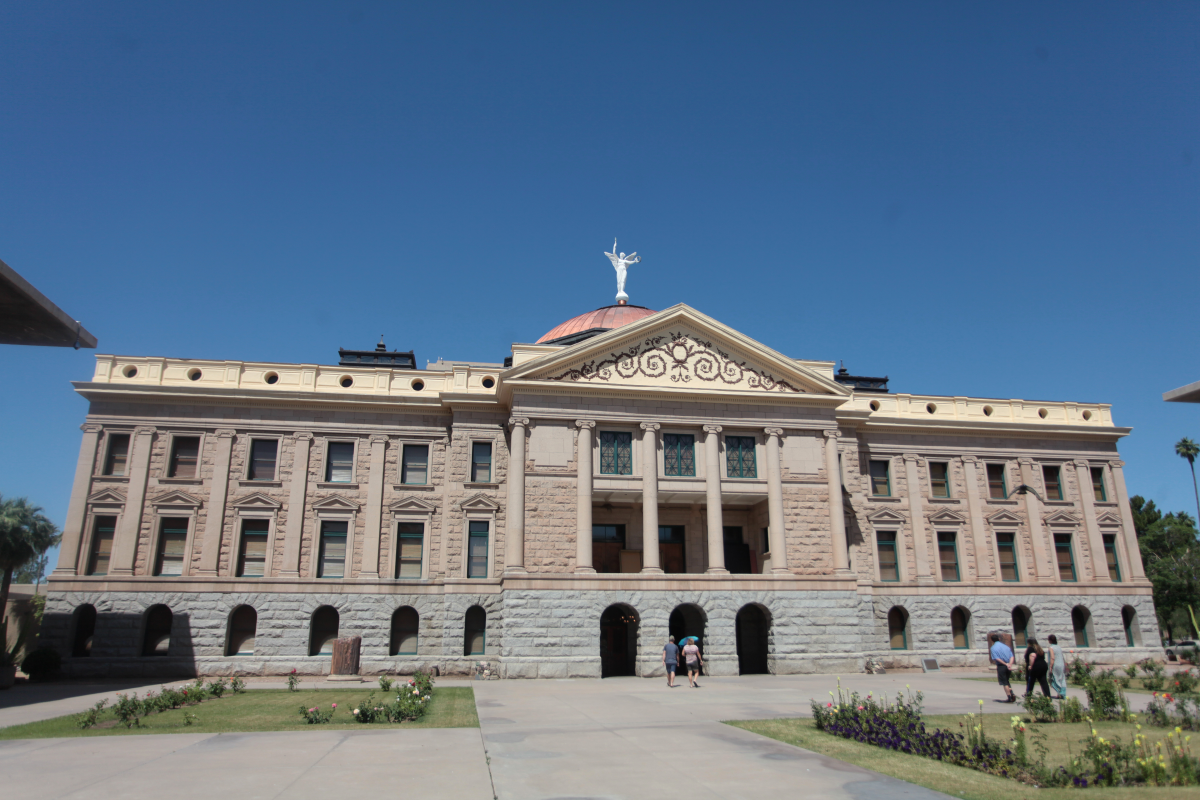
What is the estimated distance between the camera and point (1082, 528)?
132ft

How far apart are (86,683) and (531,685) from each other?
55.9 ft

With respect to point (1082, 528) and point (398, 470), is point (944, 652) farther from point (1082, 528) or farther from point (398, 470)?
point (398, 470)

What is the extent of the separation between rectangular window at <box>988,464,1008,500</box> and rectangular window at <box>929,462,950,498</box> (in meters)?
2.33

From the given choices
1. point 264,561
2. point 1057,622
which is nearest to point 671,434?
point 264,561

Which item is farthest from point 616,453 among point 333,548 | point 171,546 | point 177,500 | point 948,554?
point 171,546

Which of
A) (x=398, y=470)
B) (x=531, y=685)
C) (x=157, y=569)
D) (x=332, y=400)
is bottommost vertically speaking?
(x=531, y=685)

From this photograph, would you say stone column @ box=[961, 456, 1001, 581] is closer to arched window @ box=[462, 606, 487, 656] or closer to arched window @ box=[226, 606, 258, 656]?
arched window @ box=[462, 606, 487, 656]

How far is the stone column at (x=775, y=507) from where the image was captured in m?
33.5

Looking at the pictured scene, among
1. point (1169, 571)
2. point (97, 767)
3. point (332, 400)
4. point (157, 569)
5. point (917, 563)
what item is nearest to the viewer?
point (97, 767)

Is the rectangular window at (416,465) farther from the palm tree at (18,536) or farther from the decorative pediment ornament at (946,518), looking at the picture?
the decorative pediment ornament at (946,518)

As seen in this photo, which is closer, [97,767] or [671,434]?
[97,767]

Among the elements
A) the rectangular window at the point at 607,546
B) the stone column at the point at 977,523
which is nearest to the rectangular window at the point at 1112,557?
the stone column at the point at 977,523

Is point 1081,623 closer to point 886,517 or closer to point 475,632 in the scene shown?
point 886,517

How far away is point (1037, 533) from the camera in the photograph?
39.5 m
